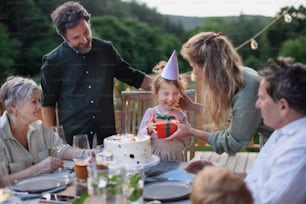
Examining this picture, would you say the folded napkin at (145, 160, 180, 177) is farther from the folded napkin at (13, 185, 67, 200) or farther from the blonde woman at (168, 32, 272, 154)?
the folded napkin at (13, 185, 67, 200)

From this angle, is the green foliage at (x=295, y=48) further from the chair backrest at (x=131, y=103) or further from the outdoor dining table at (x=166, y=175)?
the outdoor dining table at (x=166, y=175)

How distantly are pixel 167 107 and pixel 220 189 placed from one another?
1280mm

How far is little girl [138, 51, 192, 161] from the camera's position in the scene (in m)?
2.12

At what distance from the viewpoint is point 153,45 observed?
12.0 ft

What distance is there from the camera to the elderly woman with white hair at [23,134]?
68.1 inches

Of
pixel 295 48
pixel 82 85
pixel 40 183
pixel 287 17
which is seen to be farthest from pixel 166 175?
pixel 295 48

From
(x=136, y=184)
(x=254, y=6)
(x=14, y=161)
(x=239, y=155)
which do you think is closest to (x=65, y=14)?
(x=14, y=161)

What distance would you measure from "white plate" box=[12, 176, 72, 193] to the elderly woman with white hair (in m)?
0.08

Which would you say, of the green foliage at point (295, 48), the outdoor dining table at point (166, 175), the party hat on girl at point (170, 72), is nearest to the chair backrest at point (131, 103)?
the party hat on girl at point (170, 72)

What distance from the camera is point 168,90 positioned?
2.21 meters

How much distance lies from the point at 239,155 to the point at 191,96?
3.98 feet

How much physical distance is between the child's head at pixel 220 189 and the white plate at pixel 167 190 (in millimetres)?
389

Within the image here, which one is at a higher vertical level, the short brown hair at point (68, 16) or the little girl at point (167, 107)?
the short brown hair at point (68, 16)

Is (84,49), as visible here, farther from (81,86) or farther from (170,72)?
(170,72)
